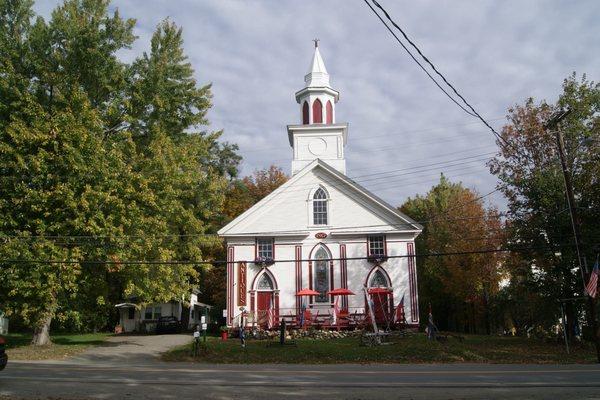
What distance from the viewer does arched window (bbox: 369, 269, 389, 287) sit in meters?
33.3

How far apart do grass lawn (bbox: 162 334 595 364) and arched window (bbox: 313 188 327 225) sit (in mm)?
9474

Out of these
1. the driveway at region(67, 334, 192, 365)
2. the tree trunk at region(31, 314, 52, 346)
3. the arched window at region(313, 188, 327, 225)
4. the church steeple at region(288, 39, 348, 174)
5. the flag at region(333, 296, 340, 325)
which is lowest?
the driveway at region(67, 334, 192, 365)

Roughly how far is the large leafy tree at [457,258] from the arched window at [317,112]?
10966mm


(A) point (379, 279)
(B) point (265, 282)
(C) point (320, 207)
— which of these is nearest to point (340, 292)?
(A) point (379, 279)

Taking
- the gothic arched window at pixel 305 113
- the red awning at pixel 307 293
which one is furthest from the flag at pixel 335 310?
the gothic arched window at pixel 305 113

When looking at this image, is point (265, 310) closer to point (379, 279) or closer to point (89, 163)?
point (379, 279)

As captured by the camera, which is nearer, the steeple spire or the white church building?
the white church building

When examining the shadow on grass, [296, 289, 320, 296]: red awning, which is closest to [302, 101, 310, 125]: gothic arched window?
[296, 289, 320, 296]: red awning

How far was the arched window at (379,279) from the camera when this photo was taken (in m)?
33.3

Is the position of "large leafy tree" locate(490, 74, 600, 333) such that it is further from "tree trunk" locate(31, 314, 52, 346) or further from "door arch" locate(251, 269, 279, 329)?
"tree trunk" locate(31, 314, 52, 346)

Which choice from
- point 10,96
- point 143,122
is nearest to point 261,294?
point 143,122

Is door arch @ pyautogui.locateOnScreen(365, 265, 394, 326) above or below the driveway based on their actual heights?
above

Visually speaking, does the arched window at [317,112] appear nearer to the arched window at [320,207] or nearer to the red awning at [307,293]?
the arched window at [320,207]

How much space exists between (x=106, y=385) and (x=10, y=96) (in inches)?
791
